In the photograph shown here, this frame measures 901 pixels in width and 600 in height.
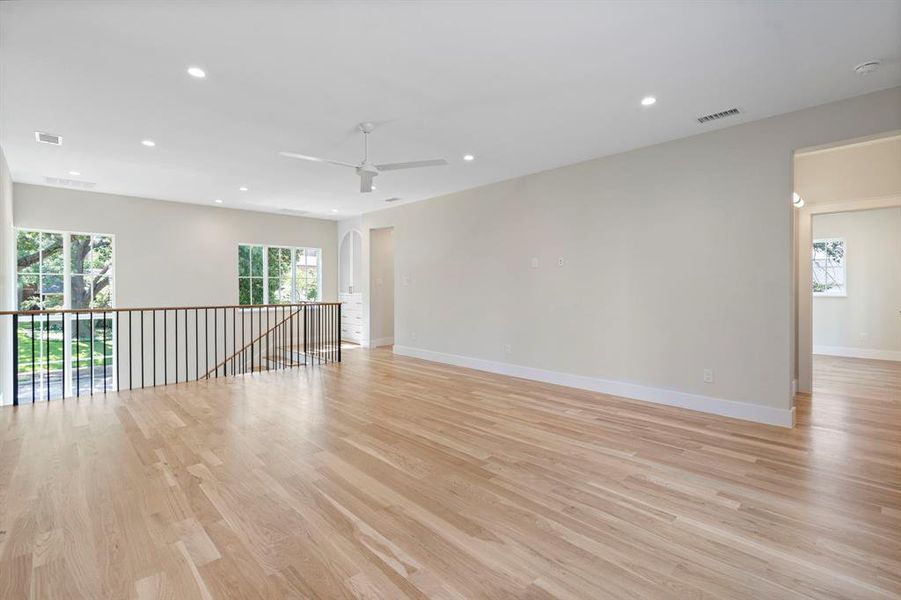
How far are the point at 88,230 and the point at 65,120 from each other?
4033mm

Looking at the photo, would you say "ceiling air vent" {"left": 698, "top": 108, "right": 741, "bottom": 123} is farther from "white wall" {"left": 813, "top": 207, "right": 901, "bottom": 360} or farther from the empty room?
"white wall" {"left": 813, "top": 207, "right": 901, "bottom": 360}

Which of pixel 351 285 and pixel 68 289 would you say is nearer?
pixel 68 289

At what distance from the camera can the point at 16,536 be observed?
6.79 feet

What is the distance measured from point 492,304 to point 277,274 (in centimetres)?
543

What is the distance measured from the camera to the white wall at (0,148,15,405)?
16.2 ft

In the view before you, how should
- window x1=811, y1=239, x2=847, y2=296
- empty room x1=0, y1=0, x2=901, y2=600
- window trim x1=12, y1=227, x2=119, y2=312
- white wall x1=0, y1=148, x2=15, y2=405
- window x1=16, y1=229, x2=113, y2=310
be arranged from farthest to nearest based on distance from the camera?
window x1=811, y1=239, x2=847, y2=296 < window x1=16, y1=229, x2=113, y2=310 < window trim x1=12, y1=227, x2=119, y2=312 < white wall x1=0, y1=148, x2=15, y2=405 < empty room x1=0, y1=0, x2=901, y2=600

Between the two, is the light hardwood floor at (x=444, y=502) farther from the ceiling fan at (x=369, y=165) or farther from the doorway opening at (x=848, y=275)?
the ceiling fan at (x=369, y=165)

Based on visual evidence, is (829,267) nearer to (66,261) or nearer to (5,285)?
(5,285)

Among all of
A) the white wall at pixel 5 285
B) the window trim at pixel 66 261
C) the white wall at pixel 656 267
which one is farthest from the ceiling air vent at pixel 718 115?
the window trim at pixel 66 261

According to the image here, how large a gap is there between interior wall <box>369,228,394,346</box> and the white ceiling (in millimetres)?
4134

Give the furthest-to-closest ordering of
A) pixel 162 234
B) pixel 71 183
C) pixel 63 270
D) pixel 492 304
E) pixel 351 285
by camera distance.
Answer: pixel 351 285 → pixel 162 234 → pixel 63 270 → pixel 71 183 → pixel 492 304

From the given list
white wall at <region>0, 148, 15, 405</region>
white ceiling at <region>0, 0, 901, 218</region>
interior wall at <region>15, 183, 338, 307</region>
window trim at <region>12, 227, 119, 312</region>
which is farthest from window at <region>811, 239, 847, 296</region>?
window trim at <region>12, 227, 119, 312</region>

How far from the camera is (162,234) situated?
765cm

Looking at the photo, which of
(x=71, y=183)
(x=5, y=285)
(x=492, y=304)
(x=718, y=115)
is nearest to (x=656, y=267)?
(x=718, y=115)
